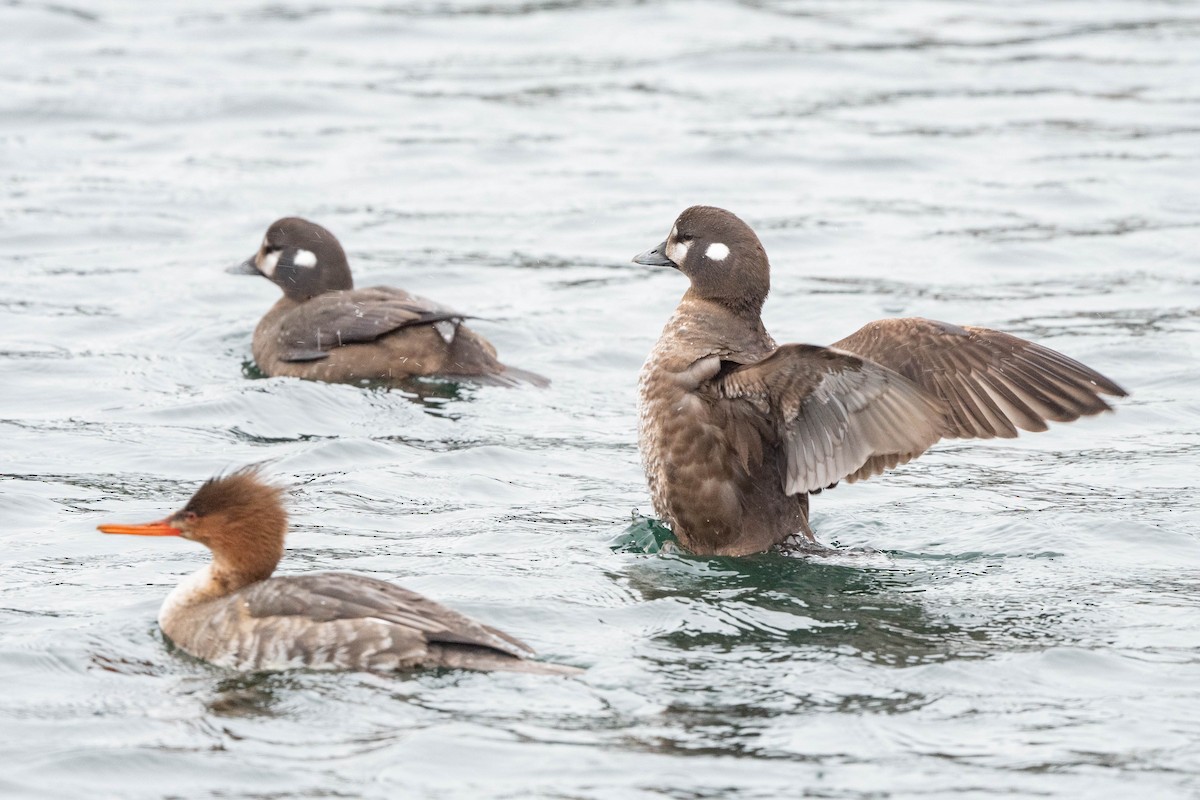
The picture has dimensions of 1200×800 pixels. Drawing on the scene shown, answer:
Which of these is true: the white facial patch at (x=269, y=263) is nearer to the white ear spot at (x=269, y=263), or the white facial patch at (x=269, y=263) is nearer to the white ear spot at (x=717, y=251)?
the white ear spot at (x=269, y=263)

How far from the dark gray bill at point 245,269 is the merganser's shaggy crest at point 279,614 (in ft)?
16.6

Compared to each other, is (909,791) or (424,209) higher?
(424,209)

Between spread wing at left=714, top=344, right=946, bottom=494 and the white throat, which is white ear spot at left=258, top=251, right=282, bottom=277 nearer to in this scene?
Result: spread wing at left=714, top=344, right=946, bottom=494

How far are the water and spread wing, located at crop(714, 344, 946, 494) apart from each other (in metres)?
0.55

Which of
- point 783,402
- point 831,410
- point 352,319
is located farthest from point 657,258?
point 352,319

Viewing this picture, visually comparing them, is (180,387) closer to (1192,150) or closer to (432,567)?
(432,567)

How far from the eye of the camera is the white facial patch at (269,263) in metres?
11.8

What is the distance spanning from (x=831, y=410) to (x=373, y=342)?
13.4 feet

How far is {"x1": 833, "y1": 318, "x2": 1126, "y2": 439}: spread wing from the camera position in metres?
7.77

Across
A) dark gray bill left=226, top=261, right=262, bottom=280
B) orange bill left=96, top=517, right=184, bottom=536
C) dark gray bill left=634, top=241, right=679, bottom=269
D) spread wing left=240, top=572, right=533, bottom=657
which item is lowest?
spread wing left=240, top=572, right=533, bottom=657

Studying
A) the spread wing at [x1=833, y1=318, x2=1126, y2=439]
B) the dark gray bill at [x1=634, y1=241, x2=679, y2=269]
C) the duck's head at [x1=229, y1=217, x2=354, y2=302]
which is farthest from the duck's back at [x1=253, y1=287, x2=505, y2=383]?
the spread wing at [x1=833, y1=318, x2=1126, y2=439]

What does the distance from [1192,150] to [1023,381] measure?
33.7ft

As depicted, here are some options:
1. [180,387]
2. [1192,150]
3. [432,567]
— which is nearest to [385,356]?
[180,387]

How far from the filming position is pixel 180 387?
11133mm
